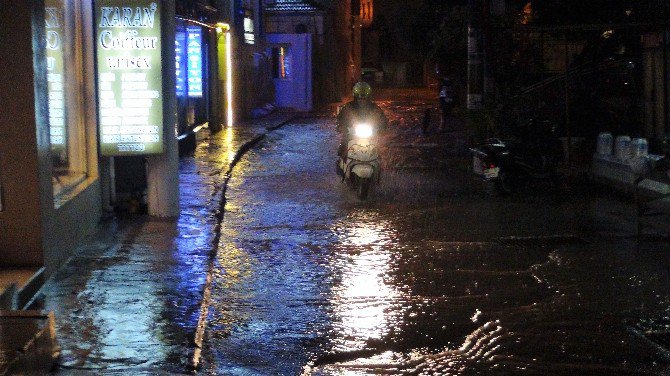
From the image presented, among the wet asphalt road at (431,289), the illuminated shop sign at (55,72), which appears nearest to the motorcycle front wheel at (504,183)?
the wet asphalt road at (431,289)

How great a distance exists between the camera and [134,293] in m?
8.26

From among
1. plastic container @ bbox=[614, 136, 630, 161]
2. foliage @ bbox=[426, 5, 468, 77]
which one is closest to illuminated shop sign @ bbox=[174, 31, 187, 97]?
foliage @ bbox=[426, 5, 468, 77]

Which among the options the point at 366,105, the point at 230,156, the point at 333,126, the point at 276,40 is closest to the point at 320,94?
the point at 276,40

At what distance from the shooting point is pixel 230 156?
62.5 feet

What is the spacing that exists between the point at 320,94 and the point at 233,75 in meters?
14.5

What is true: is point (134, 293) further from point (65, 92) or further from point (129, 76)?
point (129, 76)

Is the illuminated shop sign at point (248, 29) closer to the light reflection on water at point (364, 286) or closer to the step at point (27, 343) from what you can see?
the light reflection on water at point (364, 286)

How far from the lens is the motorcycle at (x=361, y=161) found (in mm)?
14008

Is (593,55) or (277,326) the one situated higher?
(593,55)

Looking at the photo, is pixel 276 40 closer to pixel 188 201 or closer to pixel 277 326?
pixel 188 201

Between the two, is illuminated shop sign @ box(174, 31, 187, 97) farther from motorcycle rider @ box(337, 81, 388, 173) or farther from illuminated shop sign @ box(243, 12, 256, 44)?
illuminated shop sign @ box(243, 12, 256, 44)

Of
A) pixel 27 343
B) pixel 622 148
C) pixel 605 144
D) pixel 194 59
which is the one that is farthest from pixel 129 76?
pixel 194 59

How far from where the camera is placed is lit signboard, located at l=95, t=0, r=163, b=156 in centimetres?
1105

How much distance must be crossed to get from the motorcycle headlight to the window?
22.6 meters
